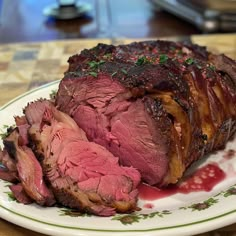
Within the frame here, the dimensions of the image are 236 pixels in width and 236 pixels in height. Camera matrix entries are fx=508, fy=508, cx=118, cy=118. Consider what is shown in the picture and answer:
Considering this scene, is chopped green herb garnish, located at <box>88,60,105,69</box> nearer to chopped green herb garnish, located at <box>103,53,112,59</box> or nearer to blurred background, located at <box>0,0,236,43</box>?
chopped green herb garnish, located at <box>103,53,112,59</box>

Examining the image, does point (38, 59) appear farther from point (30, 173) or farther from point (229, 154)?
point (30, 173)

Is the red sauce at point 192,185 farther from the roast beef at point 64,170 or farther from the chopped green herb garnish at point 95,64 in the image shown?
the chopped green herb garnish at point 95,64

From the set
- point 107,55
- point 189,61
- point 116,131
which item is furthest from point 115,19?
point 116,131

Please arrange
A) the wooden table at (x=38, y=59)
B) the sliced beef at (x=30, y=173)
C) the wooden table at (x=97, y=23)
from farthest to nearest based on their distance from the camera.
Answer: the wooden table at (x=97, y=23), the wooden table at (x=38, y=59), the sliced beef at (x=30, y=173)

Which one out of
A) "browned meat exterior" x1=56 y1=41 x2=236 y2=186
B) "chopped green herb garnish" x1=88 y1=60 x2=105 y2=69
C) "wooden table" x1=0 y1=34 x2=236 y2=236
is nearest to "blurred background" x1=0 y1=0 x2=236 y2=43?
"wooden table" x1=0 y1=34 x2=236 y2=236

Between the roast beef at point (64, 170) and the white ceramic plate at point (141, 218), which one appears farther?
the roast beef at point (64, 170)

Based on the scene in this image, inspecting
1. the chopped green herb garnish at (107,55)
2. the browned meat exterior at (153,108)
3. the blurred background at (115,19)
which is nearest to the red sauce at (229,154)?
the browned meat exterior at (153,108)
